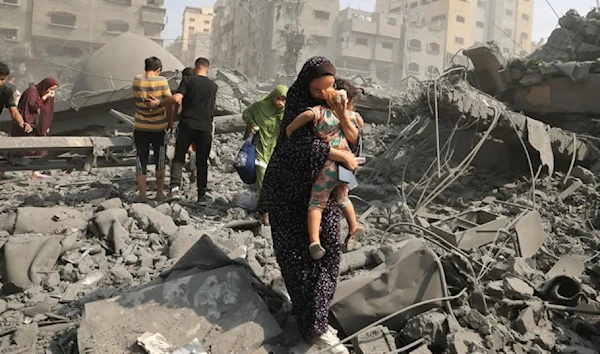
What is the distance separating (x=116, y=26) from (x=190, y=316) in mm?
37760

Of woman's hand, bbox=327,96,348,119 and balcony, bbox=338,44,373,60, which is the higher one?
balcony, bbox=338,44,373,60

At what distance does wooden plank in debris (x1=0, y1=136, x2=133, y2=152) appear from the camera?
5492 mm

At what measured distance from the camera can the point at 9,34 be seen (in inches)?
1292

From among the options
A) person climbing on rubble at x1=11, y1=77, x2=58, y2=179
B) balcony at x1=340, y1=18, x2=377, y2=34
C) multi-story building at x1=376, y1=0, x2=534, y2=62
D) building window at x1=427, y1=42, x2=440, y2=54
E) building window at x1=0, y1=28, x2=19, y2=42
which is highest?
multi-story building at x1=376, y1=0, x2=534, y2=62

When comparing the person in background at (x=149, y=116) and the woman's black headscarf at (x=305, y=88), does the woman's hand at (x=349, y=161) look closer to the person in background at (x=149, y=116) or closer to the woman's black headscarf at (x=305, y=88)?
the woman's black headscarf at (x=305, y=88)

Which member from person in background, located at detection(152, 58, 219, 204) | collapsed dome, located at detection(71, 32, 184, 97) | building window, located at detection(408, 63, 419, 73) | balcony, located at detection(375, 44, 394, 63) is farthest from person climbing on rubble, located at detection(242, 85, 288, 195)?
building window, located at detection(408, 63, 419, 73)

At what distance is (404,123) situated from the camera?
9.88 meters

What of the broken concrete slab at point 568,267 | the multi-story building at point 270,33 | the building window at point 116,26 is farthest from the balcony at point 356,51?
the broken concrete slab at point 568,267

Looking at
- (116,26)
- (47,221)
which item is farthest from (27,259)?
(116,26)

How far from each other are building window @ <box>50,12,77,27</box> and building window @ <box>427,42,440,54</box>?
32.0 metres

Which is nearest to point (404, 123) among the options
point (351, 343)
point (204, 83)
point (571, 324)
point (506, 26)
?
point (204, 83)

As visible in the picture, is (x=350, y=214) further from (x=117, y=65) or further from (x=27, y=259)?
(x=117, y=65)

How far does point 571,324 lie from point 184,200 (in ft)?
13.3

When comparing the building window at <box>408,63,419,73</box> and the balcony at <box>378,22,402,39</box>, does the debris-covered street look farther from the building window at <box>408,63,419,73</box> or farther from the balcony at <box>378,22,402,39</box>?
the building window at <box>408,63,419,73</box>
